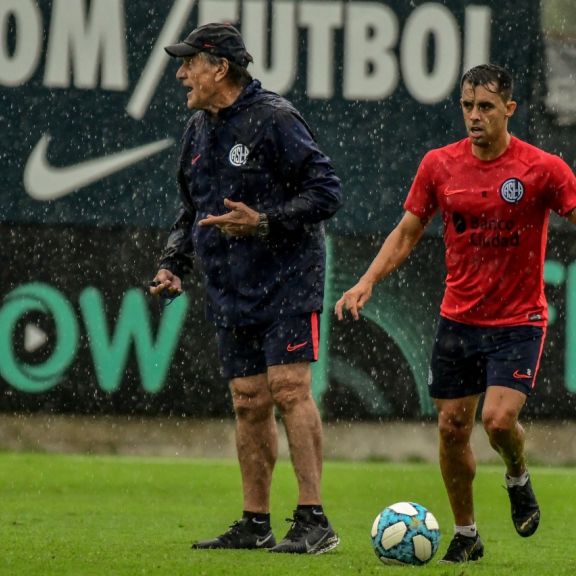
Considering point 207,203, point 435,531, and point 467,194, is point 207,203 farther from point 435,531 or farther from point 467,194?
point 435,531

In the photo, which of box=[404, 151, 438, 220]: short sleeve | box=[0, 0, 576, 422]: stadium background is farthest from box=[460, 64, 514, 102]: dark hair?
box=[0, 0, 576, 422]: stadium background

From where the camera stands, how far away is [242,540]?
273 inches

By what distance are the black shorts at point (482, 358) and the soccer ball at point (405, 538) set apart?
63cm

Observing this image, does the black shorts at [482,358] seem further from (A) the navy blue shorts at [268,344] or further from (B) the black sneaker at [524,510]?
(A) the navy blue shorts at [268,344]

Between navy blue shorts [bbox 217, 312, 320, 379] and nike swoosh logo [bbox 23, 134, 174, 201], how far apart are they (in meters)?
5.96

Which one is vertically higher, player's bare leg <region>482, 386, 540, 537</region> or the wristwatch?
the wristwatch

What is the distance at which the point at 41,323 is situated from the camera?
12727 millimetres

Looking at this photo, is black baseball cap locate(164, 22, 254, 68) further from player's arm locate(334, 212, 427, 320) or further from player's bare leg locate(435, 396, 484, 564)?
player's bare leg locate(435, 396, 484, 564)

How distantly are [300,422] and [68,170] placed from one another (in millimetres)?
6536

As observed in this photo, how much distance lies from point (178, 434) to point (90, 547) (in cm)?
582

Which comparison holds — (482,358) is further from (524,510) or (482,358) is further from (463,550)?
(463,550)

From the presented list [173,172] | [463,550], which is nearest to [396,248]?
[463,550]

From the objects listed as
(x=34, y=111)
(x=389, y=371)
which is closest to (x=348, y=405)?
(x=389, y=371)

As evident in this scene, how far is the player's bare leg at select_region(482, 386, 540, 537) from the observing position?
6.63 meters
